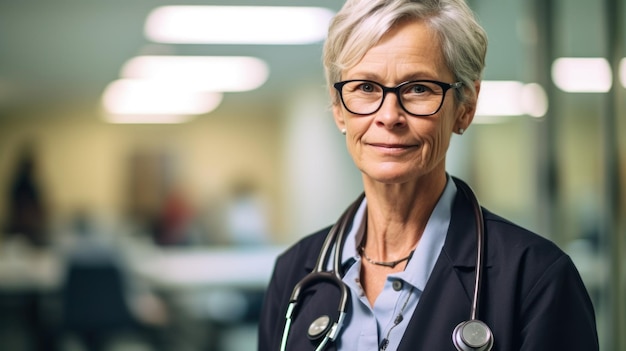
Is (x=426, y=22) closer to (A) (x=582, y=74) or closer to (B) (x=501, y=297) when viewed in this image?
(B) (x=501, y=297)

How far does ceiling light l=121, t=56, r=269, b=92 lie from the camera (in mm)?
3680

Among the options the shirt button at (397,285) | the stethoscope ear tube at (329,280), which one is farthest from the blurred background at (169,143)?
the shirt button at (397,285)

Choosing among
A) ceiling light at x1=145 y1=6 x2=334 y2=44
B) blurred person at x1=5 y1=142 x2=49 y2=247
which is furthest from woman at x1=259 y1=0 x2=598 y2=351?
blurred person at x1=5 y1=142 x2=49 y2=247

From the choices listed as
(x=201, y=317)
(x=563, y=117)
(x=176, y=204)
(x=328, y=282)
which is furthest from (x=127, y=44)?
(x=328, y=282)

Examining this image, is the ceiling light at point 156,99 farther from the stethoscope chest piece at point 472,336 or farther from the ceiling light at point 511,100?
the stethoscope chest piece at point 472,336

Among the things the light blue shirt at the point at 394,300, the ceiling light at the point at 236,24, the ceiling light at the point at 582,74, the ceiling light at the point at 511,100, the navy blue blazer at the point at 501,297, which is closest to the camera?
the navy blue blazer at the point at 501,297

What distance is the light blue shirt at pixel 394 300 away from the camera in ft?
3.55

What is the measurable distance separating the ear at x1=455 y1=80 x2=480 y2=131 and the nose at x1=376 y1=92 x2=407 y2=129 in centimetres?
11

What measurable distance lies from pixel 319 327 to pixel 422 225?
21 centimetres

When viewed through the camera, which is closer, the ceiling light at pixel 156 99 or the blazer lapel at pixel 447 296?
the blazer lapel at pixel 447 296

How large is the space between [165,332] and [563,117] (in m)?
2.21

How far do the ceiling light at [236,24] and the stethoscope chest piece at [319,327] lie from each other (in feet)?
8.69

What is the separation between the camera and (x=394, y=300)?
3.64 ft

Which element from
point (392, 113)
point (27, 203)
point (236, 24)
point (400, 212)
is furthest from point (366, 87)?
point (27, 203)
